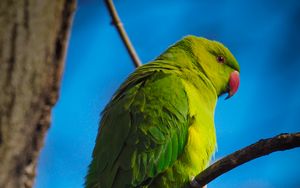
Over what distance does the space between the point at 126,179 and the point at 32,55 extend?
4.50 feet

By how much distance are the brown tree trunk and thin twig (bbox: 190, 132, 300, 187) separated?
2.56 feet

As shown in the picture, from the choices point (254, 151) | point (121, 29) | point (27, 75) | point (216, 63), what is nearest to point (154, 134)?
point (121, 29)

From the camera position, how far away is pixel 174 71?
2.73 metres

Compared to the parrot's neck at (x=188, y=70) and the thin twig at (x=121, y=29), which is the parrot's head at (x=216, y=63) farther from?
the thin twig at (x=121, y=29)

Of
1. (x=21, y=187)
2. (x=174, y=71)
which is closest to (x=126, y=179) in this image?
(x=174, y=71)

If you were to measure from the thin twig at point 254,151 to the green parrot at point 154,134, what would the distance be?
1.95 feet

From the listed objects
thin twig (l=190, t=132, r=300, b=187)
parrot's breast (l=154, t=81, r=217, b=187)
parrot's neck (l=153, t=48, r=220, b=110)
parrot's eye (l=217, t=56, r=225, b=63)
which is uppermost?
parrot's eye (l=217, t=56, r=225, b=63)

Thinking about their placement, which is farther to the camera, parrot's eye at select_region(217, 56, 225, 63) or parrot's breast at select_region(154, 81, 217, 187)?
parrot's eye at select_region(217, 56, 225, 63)

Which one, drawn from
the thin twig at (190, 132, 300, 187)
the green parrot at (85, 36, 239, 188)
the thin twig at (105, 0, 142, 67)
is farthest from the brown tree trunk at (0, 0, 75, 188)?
the thin twig at (105, 0, 142, 67)

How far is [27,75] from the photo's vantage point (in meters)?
0.94

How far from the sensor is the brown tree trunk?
928 millimetres

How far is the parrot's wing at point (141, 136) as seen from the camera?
7.38 feet

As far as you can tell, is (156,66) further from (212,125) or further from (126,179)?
(126,179)

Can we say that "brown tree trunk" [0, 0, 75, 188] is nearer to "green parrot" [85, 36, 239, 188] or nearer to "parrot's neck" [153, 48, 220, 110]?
"green parrot" [85, 36, 239, 188]
